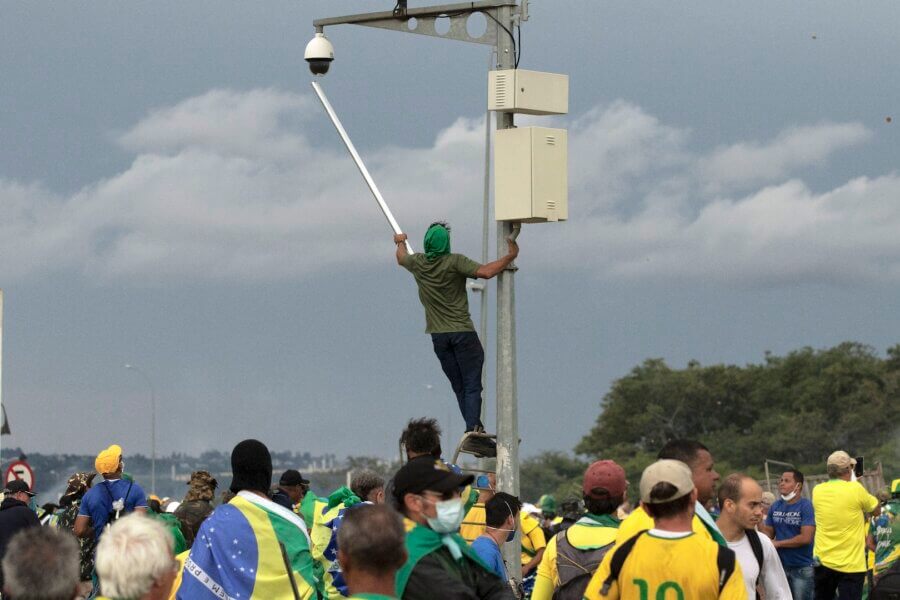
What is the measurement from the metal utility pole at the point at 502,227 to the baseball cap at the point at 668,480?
5.01 metres

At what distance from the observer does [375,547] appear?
5059mm

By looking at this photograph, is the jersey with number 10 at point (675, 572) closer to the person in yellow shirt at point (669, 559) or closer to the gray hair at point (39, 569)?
the person in yellow shirt at point (669, 559)

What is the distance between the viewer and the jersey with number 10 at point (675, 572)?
5.91 meters

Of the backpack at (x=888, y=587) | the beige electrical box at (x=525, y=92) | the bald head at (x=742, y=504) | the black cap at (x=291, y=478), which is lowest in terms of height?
the backpack at (x=888, y=587)

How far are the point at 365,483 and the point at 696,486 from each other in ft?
13.9

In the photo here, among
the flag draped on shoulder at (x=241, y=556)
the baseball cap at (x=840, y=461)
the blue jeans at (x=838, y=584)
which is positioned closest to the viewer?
the flag draped on shoulder at (x=241, y=556)

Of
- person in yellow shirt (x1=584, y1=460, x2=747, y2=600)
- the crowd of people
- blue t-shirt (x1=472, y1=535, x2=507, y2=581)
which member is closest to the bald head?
the crowd of people

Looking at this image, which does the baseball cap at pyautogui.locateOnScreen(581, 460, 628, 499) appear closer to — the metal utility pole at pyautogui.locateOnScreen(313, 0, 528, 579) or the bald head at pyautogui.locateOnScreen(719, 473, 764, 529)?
the bald head at pyautogui.locateOnScreen(719, 473, 764, 529)

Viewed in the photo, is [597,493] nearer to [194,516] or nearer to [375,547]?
[375,547]

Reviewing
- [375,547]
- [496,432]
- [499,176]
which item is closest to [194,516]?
[496,432]

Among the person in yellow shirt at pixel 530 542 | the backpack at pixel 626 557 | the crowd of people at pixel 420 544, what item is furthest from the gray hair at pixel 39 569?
the person in yellow shirt at pixel 530 542

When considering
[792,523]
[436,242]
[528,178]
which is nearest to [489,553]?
[528,178]

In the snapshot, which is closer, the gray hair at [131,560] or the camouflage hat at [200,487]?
the gray hair at [131,560]

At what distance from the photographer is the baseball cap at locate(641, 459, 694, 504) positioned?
6.03m
